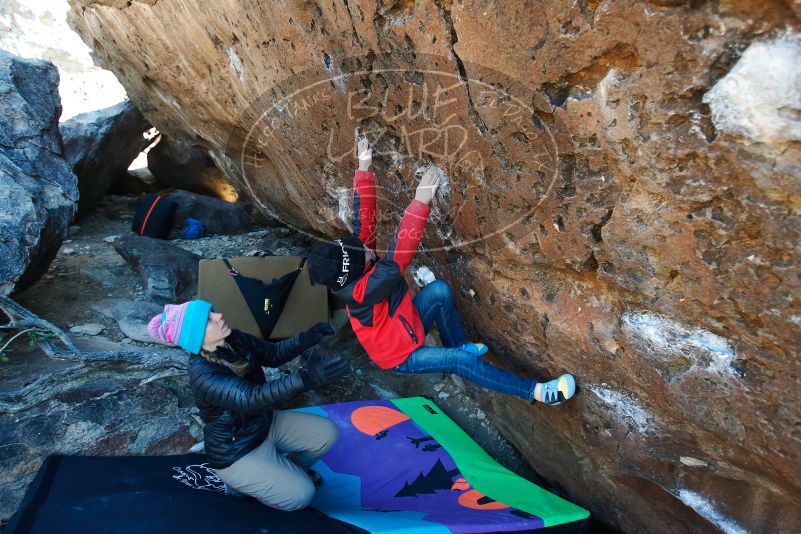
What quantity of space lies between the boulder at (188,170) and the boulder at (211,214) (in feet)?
5.77

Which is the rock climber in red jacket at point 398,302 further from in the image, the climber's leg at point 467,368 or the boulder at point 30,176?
the boulder at point 30,176

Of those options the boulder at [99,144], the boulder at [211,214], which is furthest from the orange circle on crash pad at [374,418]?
the boulder at [99,144]

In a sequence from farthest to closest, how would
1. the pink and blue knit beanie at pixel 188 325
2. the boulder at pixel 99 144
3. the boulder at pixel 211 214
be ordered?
the boulder at pixel 99 144, the boulder at pixel 211 214, the pink and blue knit beanie at pixel 188 325

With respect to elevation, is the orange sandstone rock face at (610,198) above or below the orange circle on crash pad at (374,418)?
above

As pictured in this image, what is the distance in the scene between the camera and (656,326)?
6.28ft

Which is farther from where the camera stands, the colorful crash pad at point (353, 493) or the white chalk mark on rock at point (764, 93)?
the colorful crash pad at point (353, 493)

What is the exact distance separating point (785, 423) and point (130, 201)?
8526mm

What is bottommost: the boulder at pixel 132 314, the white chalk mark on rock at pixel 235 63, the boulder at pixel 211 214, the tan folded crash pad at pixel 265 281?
the boulder at pixel 132 314

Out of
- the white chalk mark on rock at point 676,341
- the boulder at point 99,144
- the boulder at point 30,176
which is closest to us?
the white chalk mark on rock at point 676,341

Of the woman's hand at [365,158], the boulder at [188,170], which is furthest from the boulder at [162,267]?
the boulder at [188,170]

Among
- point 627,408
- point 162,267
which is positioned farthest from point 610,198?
point 162,267

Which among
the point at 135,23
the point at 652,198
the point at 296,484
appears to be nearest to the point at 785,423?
the point at 652,198

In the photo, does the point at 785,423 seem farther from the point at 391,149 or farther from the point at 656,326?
the point at 391,149

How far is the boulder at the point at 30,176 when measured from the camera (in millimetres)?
3811
